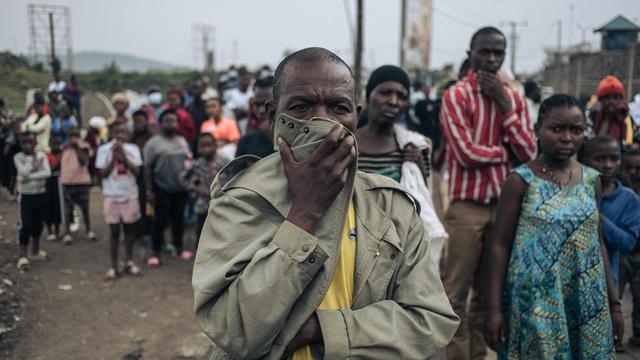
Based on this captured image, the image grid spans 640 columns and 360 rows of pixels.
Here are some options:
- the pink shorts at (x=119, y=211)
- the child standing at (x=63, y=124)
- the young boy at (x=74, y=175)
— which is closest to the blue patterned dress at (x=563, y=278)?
the pink shorts at (x=119, y=211)

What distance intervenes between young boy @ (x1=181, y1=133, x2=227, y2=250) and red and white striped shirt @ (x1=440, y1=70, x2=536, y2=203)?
343 centimetres

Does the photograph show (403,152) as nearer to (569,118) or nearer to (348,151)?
(569,118)

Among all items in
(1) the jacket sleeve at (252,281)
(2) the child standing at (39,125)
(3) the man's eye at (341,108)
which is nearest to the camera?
(1) the jacket sleeve at (252,281)

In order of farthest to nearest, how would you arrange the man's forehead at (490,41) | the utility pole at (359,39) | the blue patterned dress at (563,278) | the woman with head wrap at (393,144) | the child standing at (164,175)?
the utility pole at (359,39)
the child standing at (164,175)
the man's forehead at (490,41)
the woman with head wrap at (393,144)
the blue patterned dress at (563,278)

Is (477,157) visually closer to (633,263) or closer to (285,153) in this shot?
(633,263)

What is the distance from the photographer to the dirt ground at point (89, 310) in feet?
14.5

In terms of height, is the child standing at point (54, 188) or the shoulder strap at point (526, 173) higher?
the shoulder strap at point (526, 173)

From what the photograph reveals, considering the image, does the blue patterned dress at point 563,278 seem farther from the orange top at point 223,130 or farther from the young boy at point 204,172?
the orange top at point 223,130

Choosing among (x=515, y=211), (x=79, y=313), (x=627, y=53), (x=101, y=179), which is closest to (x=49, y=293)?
(x=79, y=313)

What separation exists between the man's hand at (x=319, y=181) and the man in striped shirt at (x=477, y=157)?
231cm

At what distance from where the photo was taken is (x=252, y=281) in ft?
4.27

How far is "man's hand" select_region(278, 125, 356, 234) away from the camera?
1356 mm

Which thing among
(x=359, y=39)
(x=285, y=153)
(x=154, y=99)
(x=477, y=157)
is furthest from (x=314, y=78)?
(x=359, y=39)

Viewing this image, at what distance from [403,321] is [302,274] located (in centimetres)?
31
